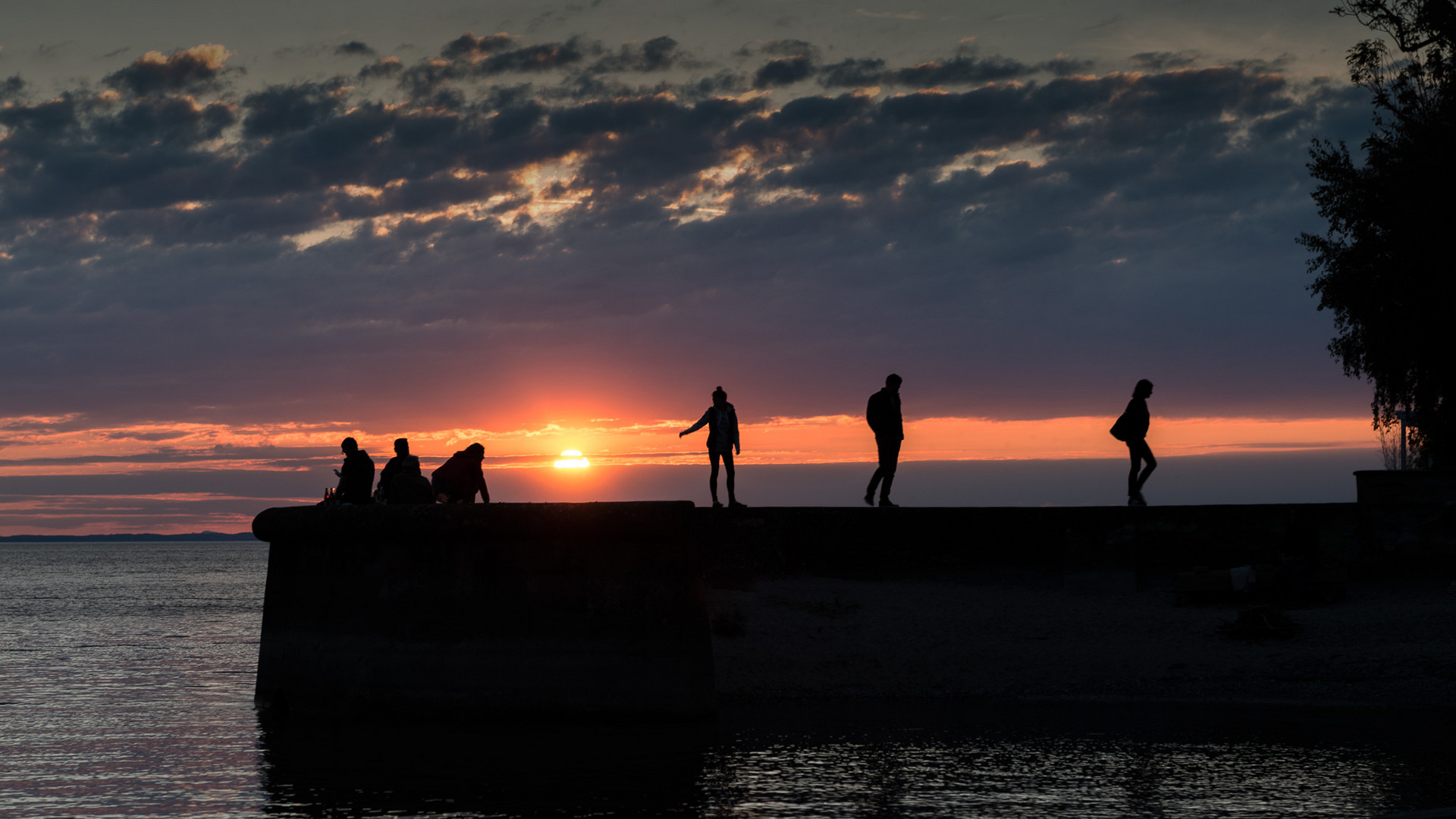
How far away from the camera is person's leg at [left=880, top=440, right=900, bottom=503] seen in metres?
16.8

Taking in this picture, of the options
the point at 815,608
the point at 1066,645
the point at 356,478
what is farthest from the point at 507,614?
the point at 1066,645

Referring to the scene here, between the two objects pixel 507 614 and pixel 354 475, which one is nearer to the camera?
pixel 507 614

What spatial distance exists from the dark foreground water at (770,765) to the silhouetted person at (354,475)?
264 cm

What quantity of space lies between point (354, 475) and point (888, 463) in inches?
280

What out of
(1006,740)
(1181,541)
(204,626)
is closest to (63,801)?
(1006,740)

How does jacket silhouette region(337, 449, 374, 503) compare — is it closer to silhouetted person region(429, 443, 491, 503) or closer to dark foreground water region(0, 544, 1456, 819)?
silhouetted person region(429, 443, 491, 503)

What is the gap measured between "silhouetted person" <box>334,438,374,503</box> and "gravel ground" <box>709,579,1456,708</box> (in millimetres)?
4650

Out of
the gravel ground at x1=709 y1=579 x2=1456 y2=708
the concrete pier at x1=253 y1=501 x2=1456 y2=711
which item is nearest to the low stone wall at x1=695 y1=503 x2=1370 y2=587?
the concrete pier at x1=253 y1=501 x2=1456 y2=711

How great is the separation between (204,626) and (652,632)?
28.2m

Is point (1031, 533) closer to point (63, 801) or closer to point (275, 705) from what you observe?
point (275, 705)

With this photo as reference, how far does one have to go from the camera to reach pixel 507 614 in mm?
10961

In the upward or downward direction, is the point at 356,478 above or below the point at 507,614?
above

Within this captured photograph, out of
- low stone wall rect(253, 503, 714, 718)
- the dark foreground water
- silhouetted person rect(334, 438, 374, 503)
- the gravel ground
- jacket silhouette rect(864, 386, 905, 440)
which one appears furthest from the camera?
jacket silhouette rect(864, 386, 905, 440)

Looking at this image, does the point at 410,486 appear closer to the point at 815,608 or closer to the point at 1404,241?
the point at 815,608
